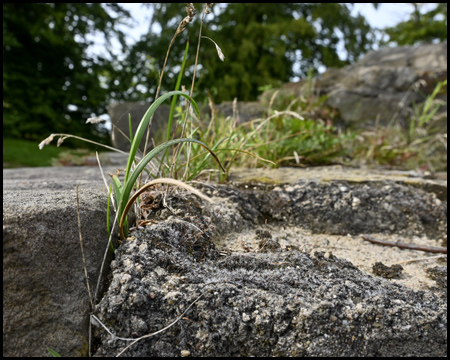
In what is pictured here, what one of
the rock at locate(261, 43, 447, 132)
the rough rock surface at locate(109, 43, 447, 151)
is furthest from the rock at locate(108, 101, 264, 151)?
the rock at locate(261, 43, 447, 132)

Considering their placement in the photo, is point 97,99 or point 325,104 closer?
point 325,104

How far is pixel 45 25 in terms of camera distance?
779 cm

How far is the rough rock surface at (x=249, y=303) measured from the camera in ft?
3.00

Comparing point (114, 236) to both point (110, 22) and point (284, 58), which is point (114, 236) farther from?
point (284, 58)

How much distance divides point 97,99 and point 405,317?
28.2 ft

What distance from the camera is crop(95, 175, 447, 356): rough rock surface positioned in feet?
3.00

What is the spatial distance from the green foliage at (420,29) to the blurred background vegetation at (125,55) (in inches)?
2.4

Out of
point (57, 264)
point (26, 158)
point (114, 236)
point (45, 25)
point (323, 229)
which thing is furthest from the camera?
point (45, 25)

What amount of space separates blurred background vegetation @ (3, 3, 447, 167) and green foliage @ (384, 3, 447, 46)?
0.20ft

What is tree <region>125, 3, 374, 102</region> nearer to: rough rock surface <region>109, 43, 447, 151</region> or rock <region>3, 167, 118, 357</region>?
rough rock surface <region>109, 43, 447, 151</region>

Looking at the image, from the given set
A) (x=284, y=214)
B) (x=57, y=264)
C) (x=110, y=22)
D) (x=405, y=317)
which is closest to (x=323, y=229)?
(x=284, y=214)

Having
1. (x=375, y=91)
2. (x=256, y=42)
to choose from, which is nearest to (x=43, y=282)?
(x=375, y=91)

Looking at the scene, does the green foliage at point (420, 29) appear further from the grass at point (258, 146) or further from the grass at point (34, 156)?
the grass at point (34, 156)

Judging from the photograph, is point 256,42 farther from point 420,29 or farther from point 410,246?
point 410,246
